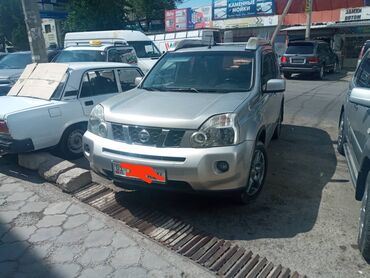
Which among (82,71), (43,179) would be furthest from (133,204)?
(82,71)

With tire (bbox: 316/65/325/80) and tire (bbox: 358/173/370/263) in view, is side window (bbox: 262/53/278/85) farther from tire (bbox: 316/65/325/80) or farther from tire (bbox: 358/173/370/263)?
tire (bbox: 316/65/325/80)

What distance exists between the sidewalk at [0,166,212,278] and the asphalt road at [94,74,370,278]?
0.62 metres

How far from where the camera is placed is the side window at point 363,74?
4.18 m

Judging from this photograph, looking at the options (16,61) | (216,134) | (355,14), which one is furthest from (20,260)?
(355,14)

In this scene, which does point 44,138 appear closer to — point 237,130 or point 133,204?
point 133,204

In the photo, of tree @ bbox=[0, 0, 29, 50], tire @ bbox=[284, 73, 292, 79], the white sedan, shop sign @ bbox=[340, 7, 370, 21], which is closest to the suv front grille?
the white sedan

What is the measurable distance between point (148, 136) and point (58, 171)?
171cm

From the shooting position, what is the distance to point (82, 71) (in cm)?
556

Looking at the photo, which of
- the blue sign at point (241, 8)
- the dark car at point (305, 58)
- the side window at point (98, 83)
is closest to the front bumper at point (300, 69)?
the dark car at point (305, 58)

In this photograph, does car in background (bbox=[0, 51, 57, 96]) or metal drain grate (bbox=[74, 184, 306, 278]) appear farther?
car in background (bbox=[0, 51, 57, 96])

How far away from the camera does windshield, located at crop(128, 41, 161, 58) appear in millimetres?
14031

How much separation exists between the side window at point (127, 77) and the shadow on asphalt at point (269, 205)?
2458 millimetres

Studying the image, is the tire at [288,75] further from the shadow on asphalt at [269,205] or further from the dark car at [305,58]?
the shadow on asphalt at [269,205]

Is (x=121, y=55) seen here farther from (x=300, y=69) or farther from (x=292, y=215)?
(x=300, y=69)
